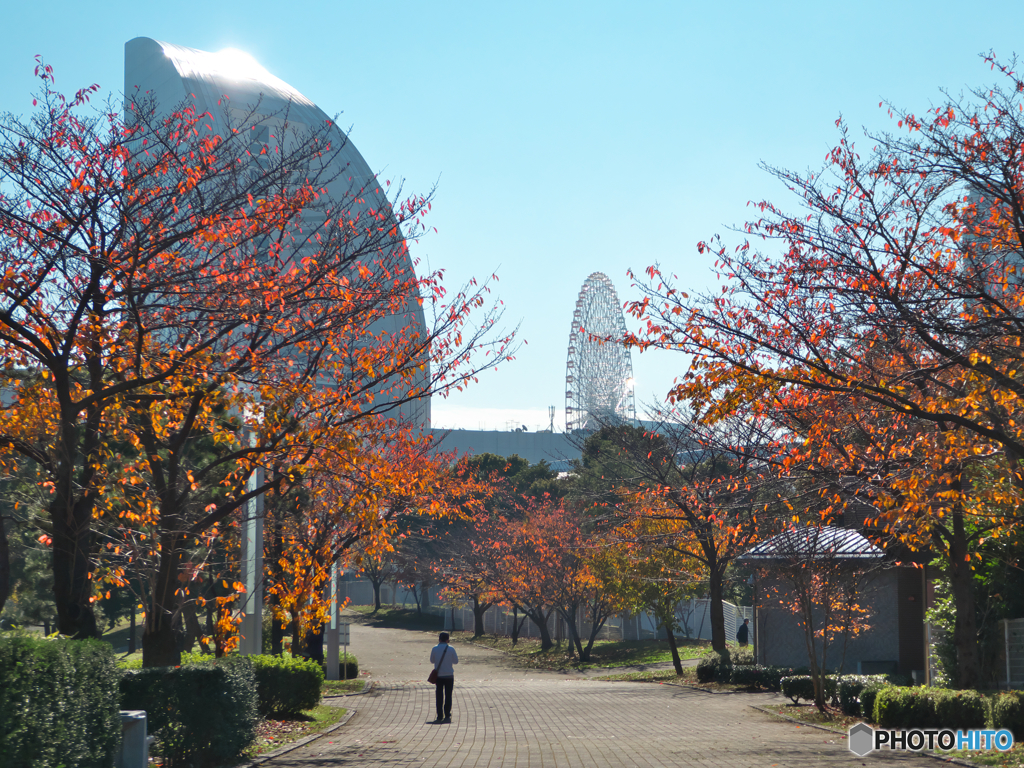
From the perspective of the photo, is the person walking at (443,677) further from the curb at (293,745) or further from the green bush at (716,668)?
the green bush at (716,668)

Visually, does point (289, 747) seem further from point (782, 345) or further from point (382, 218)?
point (782, 345)

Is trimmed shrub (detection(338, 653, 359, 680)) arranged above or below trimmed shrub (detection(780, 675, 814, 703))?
below

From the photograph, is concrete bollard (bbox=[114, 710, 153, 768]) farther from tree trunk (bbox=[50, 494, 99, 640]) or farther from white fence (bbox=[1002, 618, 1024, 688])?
white fence (bbox=[1002, 618, 1024, 688])

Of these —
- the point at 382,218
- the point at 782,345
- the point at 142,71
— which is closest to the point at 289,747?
the point at 382,218

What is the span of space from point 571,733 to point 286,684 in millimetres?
4608

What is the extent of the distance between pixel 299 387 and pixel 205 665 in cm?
330

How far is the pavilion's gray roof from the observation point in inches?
612

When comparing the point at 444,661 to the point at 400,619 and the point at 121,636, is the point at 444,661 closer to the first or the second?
the point at 121,636

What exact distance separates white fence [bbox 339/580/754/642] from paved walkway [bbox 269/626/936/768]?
483 inches

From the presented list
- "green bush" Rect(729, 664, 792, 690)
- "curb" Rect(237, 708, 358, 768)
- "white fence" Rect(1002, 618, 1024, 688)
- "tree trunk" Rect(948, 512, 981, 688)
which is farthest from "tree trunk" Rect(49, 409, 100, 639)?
"green bush" Rect(729, 664, 792, 690)

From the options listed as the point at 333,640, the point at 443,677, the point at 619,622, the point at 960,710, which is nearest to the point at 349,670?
the point at 333,640

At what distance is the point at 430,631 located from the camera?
178 ft

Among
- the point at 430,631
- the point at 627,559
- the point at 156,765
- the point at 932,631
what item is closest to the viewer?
the point at 156,765

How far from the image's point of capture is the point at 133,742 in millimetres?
8414
